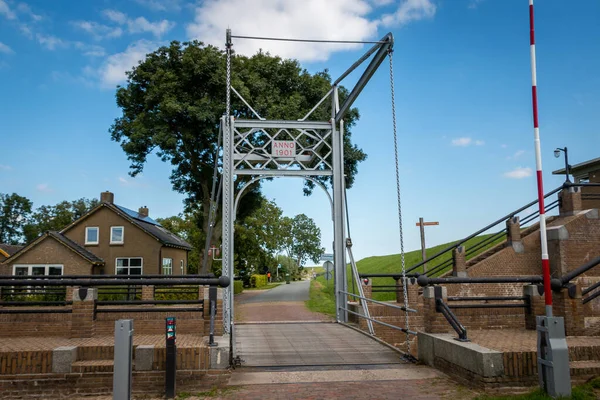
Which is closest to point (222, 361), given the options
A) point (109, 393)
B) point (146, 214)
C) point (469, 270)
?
point (109, 393)

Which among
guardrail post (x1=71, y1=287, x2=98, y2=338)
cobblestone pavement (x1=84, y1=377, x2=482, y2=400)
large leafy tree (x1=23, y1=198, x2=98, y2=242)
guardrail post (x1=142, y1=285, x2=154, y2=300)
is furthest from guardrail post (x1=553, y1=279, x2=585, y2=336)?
large leafy tree (x1=23, y1=198, x2=98, y2=242)

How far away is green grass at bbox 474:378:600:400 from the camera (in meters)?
5.81

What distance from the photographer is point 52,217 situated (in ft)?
227

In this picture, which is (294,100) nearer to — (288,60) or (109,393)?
(288,60)

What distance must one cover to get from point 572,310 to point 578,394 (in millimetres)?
2585

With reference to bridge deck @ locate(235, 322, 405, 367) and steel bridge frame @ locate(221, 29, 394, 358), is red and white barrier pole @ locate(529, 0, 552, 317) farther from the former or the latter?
steel bridge frame @ locate(221, 29, 394, 358)

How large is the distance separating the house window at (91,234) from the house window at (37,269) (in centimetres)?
274

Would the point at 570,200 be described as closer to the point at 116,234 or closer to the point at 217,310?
the point at 217,310

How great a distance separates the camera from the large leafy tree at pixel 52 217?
64875 mm

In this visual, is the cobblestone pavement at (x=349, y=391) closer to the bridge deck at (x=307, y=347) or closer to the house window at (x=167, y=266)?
the bridge deck at (x=307, y=347)

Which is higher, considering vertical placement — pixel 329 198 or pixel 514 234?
pixel 329 198

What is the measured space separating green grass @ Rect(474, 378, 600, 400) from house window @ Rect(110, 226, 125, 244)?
29.2 meters

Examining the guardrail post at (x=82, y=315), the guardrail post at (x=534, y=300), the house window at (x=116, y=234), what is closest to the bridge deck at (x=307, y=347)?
the guardrail post at (x=534, y=300)

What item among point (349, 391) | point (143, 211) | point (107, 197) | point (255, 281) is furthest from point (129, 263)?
point (349, 391)
